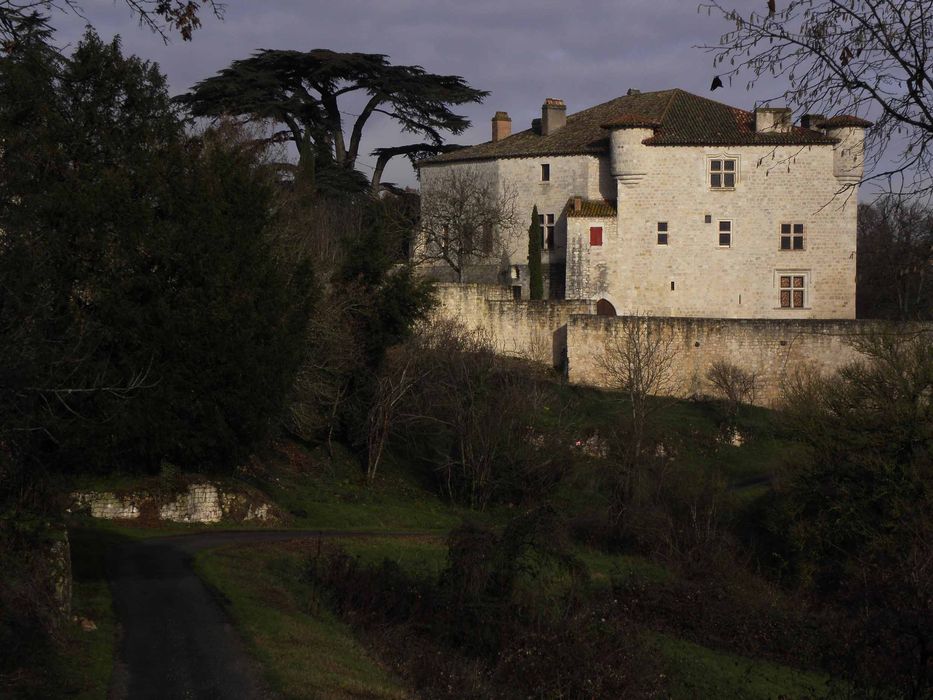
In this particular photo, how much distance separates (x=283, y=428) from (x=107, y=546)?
42.3 ft

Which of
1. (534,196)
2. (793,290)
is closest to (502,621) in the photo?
(793,290)

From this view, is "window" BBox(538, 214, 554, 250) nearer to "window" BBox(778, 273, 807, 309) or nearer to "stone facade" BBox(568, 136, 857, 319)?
"stone facade" BBox(568, 136, 857, 319)

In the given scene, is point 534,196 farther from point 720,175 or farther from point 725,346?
point 725,346

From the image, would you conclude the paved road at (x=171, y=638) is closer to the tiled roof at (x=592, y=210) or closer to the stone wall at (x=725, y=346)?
the stone wall at (x=725, y=346)

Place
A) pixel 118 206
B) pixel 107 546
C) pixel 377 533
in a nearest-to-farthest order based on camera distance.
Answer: pixel 107 546
pixel 118 206
pixel 377 533

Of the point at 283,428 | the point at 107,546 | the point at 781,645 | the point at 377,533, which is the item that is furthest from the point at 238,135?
the point at 781,645

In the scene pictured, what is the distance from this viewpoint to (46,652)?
423 inches

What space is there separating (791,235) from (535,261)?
9.69 meters

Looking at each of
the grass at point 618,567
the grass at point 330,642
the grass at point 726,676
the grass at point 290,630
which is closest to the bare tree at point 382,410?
the grass at point 618,567

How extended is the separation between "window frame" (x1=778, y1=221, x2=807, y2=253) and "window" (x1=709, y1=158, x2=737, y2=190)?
2451 millimetres

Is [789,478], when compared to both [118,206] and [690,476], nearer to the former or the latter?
[690,476]

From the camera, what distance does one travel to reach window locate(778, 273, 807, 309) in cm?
4116

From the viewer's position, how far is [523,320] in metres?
38.3

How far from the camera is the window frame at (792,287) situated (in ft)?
135
